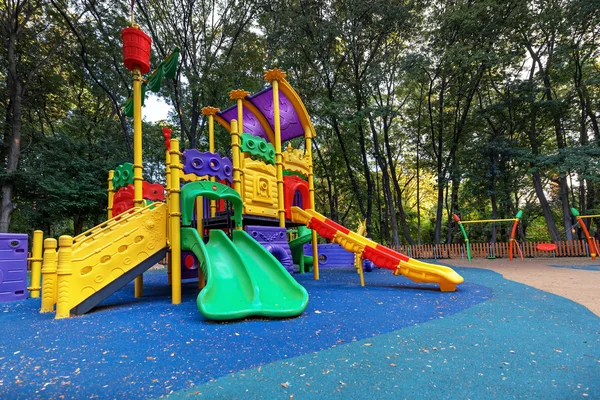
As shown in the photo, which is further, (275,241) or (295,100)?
(295,100)

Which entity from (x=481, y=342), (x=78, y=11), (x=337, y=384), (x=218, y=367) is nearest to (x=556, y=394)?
(x=481, y=342)

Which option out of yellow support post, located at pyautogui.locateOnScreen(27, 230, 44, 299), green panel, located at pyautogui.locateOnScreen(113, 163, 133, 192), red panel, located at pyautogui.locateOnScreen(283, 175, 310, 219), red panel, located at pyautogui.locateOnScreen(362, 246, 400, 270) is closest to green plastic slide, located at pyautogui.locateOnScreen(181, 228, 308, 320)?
green panel, located at pyautogui.locateOnScreen(113, 163, 133, 192)

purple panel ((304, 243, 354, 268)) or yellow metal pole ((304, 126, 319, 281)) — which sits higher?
yellow metal pole ((304, 126, 319, 281))

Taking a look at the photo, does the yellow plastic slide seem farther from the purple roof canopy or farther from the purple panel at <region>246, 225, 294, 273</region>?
the purple roof canopy

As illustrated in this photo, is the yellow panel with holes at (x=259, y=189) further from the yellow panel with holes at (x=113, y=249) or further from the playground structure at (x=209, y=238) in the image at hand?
the yellow panel with holes at (x=113, y=249)

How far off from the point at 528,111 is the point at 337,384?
55.7 feet

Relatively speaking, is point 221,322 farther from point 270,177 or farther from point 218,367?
point 270,177

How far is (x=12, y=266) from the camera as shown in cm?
697

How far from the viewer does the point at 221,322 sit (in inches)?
168

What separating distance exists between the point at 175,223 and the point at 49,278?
215cm

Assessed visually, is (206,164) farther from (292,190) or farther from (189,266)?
(189,266)

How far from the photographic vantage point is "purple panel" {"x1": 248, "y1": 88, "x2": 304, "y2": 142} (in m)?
9.21

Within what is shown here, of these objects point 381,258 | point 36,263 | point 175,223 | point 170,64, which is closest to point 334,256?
point 381,258

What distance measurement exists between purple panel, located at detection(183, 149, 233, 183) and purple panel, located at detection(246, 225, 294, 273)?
126 centimetres
